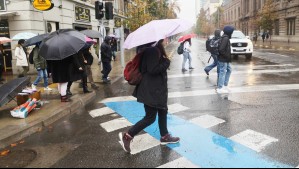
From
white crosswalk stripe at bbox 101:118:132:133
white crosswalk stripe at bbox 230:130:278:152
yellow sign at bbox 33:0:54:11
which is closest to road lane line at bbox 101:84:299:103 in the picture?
white crosswalk stripe at bbox 101:118:132:133

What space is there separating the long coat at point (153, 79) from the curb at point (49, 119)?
263cm

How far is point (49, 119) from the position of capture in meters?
6.76

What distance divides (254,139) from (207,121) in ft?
4.30

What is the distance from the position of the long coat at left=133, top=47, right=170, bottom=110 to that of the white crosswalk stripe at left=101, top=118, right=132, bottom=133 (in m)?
1.67

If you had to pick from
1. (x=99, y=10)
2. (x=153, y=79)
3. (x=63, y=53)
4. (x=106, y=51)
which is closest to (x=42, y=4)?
(x=99, y=10)

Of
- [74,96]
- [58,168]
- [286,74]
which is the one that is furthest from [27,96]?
[286,74]

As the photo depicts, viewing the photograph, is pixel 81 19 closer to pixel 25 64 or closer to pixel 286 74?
pixel 25 64

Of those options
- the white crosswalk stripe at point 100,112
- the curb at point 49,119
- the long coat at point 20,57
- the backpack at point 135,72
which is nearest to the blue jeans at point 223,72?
the white crosswalk stripe at point 100,112

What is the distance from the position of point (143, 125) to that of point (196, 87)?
5.66m

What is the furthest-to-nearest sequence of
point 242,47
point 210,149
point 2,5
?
point 242,47
point 2,5
point 210,149

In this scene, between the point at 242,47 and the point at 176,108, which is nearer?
the point at 176,108

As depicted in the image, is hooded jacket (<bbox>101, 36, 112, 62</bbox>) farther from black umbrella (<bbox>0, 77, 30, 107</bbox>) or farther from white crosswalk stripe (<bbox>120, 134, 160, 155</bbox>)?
white crosswalk stripe (<bbox>120, 134, 160, 155</bbox>)

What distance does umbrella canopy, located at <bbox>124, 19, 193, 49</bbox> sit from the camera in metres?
4.26

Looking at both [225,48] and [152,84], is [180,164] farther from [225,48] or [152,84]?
[225,48]
